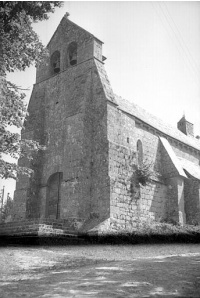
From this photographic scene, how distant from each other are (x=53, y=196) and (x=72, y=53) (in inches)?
→ 415

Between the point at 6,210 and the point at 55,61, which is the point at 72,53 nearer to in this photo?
the point at 55,61

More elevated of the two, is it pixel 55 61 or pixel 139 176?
pixel 55 61

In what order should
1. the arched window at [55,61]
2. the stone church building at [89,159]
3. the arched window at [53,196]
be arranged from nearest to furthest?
the stone church building at [89,159] → the arched window at [53,196] → the arched window at [55,61]

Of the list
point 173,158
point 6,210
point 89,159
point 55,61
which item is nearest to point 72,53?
point 55,61

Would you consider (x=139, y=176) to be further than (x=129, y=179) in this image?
Yes

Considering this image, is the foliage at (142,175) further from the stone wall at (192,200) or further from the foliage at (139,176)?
the stone wall at (192,200)

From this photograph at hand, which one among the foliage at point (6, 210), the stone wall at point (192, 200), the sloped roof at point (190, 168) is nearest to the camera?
the stone wall at point (192, 200)

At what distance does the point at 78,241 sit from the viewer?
15305mm

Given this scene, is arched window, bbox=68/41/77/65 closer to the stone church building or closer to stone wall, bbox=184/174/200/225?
the stone church building

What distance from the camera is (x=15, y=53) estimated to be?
38.2ft

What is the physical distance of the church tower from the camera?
1833 cm

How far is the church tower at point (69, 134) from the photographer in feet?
60.1

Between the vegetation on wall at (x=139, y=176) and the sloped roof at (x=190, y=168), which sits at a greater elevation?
the sloped roof at (x=190, y=168)

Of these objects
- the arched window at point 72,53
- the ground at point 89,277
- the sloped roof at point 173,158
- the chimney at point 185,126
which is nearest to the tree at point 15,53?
the ground at point 89,277
